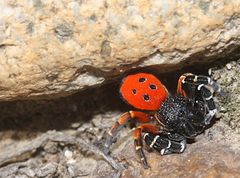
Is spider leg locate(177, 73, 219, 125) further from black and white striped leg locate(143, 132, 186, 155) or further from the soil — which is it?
black and white striped leg locate(143, 132, 186, 155)

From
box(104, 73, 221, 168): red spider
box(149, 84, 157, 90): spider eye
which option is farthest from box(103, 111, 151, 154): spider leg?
box(149, 84, 157, 90): spider eye

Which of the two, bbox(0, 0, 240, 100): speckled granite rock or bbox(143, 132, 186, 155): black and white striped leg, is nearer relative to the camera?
bbox(0, 0, 240, 100): speckled granite rock

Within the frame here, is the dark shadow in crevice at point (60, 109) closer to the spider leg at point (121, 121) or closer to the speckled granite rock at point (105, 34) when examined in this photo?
the spider leg at point (121, 121)

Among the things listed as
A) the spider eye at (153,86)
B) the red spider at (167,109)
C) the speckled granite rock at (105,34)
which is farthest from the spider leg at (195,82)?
the speckled granite rock at (105,34)

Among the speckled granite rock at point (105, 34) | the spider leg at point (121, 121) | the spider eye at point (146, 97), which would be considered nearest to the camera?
the speckled granite rock at point (105, 34)

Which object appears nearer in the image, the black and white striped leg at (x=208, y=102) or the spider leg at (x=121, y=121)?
the black and white striped leg at (x=208, y=102)

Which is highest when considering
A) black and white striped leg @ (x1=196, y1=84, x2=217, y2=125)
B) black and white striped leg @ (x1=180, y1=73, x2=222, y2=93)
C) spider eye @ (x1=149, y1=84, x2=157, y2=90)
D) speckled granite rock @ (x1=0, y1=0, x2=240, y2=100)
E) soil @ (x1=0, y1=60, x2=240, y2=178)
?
speckled granite rock @ (x1=0, y1=0, x2=240, y2=100)

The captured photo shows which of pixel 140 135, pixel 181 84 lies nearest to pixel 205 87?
pixel 181 84
